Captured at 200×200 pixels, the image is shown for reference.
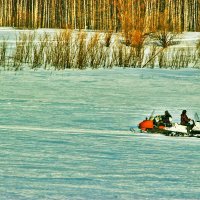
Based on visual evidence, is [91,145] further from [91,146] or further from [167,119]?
[167,119]

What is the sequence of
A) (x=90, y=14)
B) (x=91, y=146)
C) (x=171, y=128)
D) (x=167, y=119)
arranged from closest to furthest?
(x=91, y=146) < (x=171, y=128) < (x=167, y=119) < (x=90, y=14)

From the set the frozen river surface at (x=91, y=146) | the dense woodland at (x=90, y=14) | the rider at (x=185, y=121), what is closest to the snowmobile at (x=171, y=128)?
the rider at (x=185, y=121)

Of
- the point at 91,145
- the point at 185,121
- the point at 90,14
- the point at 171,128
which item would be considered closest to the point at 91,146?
the point at 91,145

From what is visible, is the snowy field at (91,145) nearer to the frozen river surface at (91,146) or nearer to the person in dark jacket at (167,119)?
the frozen river surface at (91,146)

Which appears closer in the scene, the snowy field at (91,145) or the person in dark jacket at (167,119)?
the snowy field at (91,145)

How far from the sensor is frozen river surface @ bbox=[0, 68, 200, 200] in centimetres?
327

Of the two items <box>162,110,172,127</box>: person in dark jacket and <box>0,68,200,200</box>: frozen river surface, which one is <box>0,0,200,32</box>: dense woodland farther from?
<box>162,110,172,127</box>: person in dark jacket

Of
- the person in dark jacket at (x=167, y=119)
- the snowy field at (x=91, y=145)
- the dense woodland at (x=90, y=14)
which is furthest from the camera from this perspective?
the dense woodland at (x=90, y=14)

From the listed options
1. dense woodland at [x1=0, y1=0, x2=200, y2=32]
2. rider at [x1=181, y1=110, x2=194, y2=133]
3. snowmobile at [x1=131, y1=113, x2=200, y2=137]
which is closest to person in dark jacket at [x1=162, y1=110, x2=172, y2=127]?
snowmobile at [x1=131, y1=113, x2=200, y2=137]

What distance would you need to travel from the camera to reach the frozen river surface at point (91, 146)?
3.27 m

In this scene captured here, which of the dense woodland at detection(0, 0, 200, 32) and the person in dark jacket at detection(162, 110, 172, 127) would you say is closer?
the person in dark jacket at detection(162, 110, 172, 127)

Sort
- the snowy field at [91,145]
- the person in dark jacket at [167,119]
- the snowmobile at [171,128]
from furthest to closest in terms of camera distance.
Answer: the person in dark jacket at [167,119] < the snowmobile at [171,128] < the snowy field at [91,145]

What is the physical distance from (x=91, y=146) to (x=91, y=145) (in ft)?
0.14

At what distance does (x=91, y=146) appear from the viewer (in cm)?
464
